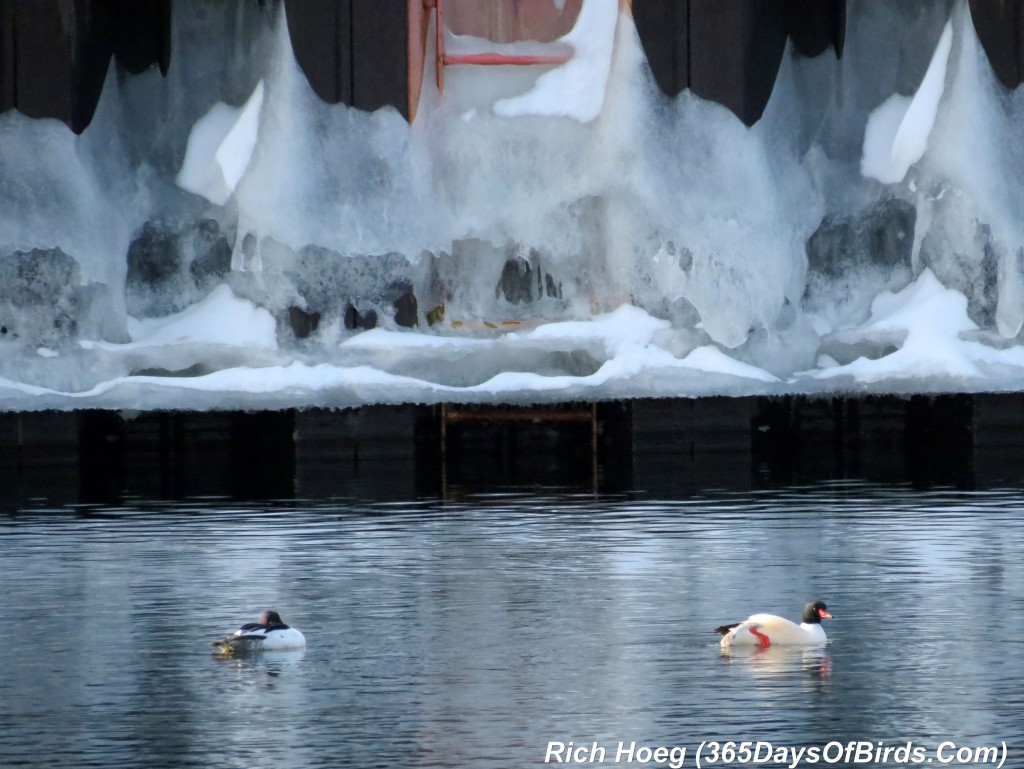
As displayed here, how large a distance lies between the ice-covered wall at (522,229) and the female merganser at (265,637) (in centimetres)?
1389

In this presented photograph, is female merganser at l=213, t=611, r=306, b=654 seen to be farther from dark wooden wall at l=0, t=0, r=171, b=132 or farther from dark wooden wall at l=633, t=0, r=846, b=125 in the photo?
dark wooden wall at l=633, t=0, r=846, b=125

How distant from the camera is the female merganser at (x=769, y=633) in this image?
547 inches

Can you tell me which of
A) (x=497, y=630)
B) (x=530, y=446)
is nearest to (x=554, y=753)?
(x=497, y=630)

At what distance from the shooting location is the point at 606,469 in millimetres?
27438

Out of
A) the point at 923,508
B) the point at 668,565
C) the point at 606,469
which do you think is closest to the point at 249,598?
the point at 668,565

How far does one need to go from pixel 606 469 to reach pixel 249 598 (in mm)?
11291

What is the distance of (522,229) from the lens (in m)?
30.1

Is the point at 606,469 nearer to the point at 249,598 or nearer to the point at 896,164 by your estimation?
the point at 896,164

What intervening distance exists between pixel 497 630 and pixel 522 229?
1550 cm

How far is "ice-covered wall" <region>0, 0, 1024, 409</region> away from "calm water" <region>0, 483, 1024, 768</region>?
5784 mm

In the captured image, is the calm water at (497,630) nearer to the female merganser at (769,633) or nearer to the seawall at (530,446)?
the female merganser at (769,633)

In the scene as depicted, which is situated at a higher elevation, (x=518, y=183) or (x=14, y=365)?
(x=518, y=183)

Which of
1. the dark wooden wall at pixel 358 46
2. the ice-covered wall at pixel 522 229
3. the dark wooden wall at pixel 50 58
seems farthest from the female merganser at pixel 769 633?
the dark wooden wall at pixel 50 58

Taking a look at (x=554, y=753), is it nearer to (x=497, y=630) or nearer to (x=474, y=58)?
(x=497, y=630)
